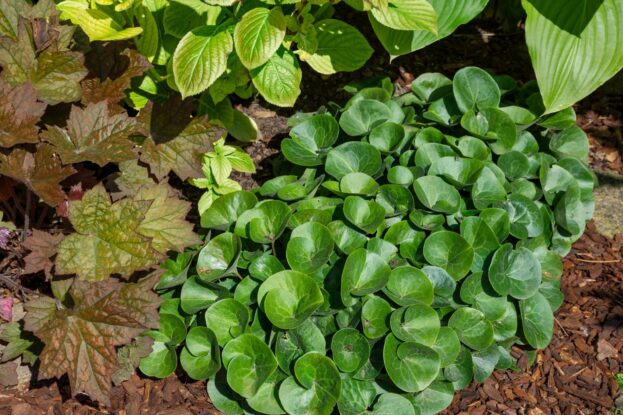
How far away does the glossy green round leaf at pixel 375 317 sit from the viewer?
238 cm

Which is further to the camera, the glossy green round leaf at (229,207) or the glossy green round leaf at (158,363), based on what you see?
the glossy green round leaf at (229,207)

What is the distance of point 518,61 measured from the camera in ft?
12.6

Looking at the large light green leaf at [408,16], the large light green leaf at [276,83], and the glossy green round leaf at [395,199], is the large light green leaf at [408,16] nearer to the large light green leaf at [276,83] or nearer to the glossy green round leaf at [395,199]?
the large light green leaf at [276,83]

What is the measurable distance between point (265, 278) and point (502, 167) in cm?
106

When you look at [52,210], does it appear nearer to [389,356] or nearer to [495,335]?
[389,356]

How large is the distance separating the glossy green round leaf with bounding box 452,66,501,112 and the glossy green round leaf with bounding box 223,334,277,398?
51.0 inches

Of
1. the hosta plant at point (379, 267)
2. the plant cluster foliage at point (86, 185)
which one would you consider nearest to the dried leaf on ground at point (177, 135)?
the plant cluster foliage at point (86, 185)

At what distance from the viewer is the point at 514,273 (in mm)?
2541

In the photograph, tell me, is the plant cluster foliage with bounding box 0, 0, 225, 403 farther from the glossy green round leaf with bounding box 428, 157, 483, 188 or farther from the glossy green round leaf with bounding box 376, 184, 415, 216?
the glossy green round leaf with bounding box 428, 157, 483, 188

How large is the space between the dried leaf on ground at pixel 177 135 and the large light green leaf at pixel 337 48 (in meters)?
0.58

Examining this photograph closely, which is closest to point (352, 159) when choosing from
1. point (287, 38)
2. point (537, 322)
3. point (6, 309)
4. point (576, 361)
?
point (287, 38)

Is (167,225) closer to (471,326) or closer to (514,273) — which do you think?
(471,326)

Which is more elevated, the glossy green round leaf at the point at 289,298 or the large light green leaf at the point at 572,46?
the large light green leaf at the point at 572,46

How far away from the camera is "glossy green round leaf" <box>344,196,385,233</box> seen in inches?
100
